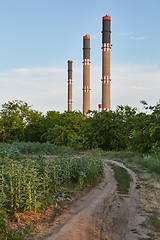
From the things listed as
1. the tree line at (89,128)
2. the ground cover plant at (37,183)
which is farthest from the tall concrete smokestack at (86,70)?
the ground cover plant at (37,183)

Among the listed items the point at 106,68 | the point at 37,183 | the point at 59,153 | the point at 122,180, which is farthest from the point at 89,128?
the point at 37,183

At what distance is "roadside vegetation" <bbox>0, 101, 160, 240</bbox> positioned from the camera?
7.28 metres

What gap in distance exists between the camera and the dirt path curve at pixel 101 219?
250 inches

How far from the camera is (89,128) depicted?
2903cm

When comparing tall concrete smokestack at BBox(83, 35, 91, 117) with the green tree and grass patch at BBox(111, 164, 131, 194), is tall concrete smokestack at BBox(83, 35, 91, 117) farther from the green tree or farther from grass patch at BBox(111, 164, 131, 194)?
grass patch at BBox(111, 164, 131, 194)

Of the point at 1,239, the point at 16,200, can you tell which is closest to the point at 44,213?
the point at 16,200

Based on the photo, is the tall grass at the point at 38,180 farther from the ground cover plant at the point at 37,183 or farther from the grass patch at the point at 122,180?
the grass patch at the point at 122,180

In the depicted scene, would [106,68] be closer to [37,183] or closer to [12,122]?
→ [12,122]

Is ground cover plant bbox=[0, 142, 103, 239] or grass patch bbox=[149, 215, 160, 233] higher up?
ground cover plant bbox=[0, 142, 103, 239]

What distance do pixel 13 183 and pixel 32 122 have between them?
3287 cm

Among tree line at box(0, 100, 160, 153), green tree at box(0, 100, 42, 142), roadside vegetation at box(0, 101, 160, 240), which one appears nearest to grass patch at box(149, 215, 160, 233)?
roadside vegetation at box(0, 101, 160, 240)

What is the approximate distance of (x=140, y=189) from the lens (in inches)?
420

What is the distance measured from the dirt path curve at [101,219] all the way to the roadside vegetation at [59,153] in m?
0.47

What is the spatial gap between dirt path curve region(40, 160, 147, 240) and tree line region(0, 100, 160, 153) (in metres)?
11.0
